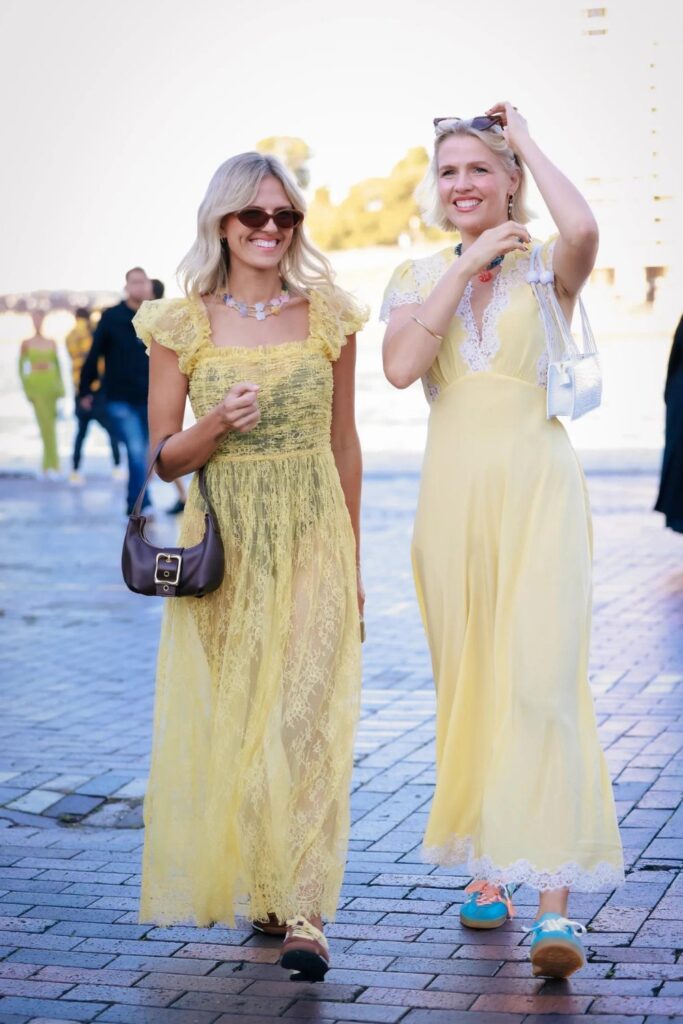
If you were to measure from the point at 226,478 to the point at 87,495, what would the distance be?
520 inches

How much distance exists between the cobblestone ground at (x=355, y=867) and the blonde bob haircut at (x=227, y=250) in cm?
166

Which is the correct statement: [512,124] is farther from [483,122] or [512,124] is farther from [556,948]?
[556,948]

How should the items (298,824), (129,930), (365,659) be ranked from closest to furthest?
1. (298,824)
2. (129,930)
3. (365,659)

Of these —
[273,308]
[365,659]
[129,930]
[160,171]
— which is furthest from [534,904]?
[160,171]

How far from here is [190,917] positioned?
166 inches

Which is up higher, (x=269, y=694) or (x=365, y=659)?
(x=269, y=694)

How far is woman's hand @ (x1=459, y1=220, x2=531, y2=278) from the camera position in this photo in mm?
3930

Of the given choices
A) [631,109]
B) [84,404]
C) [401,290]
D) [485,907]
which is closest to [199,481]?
[401,290]

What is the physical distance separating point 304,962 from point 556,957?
59cm

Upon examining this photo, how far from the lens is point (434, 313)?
4.01 m

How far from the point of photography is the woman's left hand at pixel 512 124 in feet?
13.1

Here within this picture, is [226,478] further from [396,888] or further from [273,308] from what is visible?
[396,888]

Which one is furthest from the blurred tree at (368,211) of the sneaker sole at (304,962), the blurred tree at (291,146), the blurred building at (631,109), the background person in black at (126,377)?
the sneaker sole at (304,962)

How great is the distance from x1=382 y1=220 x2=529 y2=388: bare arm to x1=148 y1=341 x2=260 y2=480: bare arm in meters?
0.36
